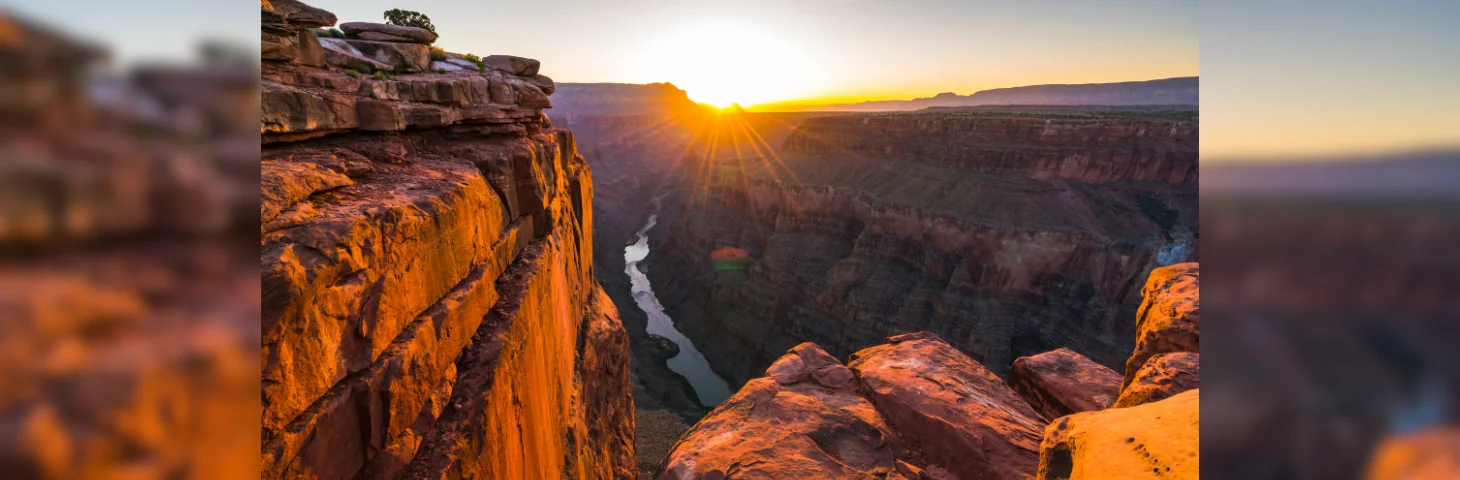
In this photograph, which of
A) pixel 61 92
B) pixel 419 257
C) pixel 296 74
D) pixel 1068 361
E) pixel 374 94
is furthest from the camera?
pixel 1068 361

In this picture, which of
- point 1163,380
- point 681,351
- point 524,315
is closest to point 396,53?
point 524,315

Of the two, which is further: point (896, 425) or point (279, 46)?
point (896, 425)

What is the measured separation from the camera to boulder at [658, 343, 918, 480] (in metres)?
7.11

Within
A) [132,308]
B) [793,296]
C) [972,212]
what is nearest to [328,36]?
[132,308]

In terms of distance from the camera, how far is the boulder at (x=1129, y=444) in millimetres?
3916

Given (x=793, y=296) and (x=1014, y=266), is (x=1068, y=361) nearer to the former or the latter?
(x=1014, y=266)

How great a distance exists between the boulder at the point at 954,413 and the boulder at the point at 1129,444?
7.17 ft

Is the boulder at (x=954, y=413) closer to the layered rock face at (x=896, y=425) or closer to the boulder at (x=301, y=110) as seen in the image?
the layered rock face at (x=896, y=425)

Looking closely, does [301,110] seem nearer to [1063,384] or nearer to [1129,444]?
[1129,444]

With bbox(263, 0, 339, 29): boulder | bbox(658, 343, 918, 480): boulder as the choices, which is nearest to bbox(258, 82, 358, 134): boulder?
bbox(263, 0, 339, 29): boulder

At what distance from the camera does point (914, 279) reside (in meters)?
31.3

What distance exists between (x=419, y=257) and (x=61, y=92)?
486 centimetres

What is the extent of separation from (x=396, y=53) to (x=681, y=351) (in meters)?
25.7

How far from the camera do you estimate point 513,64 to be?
13.3 m
